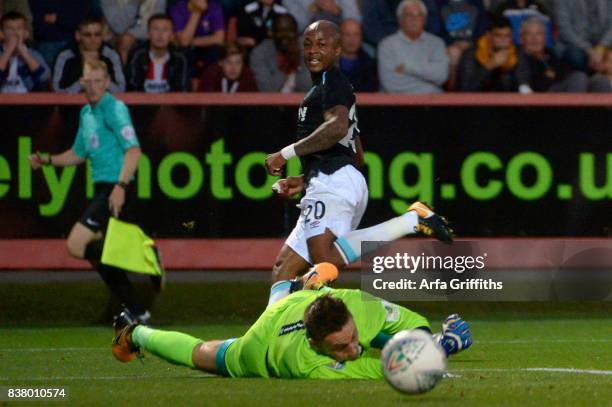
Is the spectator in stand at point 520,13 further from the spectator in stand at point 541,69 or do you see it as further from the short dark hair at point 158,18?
the short dark hair at point 158,18

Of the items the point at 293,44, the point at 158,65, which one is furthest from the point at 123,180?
the point at 293,44

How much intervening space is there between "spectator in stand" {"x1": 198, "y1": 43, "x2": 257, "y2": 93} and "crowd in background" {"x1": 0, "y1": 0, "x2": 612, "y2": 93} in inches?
0.5

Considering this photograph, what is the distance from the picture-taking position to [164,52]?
15695 mm

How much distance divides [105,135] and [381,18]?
13.0 feet

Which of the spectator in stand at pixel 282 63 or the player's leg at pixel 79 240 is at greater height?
the spectator in stand at pixel 282 63

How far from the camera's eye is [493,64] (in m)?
15.9

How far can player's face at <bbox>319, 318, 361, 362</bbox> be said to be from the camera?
8.12 metres

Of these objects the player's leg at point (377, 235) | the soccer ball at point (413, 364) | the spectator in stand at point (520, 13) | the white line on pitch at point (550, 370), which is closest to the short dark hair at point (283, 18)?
the spectator in stand at point (520, 13)

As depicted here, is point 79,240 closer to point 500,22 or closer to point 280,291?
point 280,291

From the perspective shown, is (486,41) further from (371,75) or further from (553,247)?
(553,247)

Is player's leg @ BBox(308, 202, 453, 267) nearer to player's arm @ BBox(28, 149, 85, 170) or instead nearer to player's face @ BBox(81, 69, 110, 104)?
player's face @ BBox(81, 69, 110, 104)

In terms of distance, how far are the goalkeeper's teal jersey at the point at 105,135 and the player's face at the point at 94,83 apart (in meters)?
0.07

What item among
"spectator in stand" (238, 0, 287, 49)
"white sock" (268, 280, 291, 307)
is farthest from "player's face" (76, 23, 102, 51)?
"white sock" (268, 280, 291, 307)

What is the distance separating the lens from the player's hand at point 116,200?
13.4 metres
